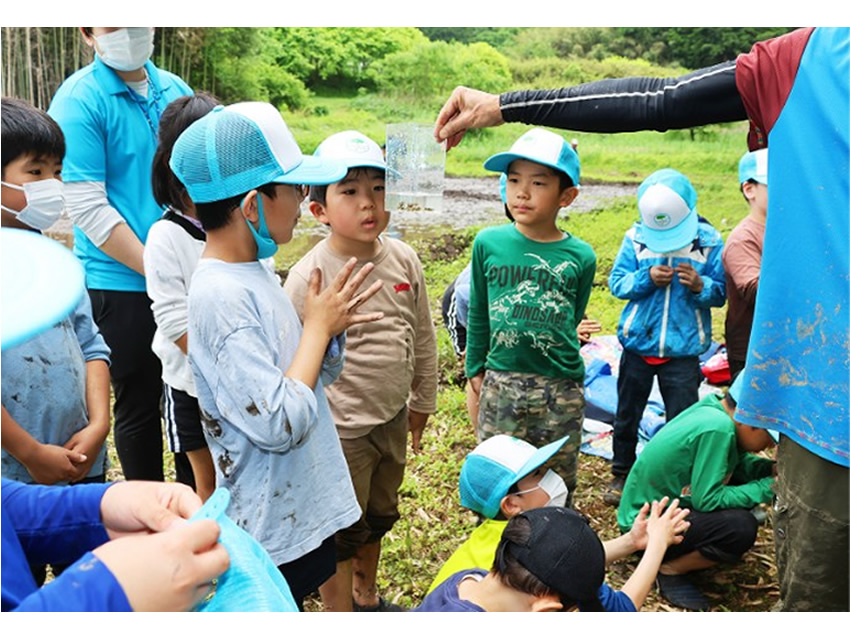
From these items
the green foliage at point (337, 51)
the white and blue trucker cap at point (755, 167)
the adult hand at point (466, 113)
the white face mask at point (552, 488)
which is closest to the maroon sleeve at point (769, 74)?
the adult hand at point (466, 113)

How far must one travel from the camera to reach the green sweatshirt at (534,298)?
299 centimetres

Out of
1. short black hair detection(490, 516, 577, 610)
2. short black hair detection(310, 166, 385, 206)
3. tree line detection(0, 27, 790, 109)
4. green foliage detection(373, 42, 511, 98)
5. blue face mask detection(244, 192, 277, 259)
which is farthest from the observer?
green foliage detection(373, 42, 511, 98)

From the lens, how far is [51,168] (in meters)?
2.33

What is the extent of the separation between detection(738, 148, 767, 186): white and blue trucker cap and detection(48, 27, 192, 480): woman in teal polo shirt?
8.23 ft

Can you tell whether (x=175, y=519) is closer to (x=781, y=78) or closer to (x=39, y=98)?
(x=781, y=78)

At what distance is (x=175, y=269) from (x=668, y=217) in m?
2.12

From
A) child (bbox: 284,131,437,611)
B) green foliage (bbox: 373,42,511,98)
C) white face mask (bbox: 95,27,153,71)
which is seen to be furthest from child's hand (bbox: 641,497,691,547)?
green foliage (bbox: 373,42,511,98)

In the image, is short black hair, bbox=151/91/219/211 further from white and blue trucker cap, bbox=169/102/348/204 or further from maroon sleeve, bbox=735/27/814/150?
maroon sleeve, bbox=735/27/814/150

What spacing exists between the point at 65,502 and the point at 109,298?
1618 millimetres

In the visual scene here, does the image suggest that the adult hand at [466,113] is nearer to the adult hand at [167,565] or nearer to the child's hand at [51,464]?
the child's hand at [51,464]

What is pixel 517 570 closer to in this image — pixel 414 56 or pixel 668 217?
pixel 668 217

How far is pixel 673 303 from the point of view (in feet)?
11.6

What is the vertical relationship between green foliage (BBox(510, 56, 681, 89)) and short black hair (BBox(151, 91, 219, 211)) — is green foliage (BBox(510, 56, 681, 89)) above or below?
above

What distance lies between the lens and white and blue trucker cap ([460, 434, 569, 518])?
237cm
